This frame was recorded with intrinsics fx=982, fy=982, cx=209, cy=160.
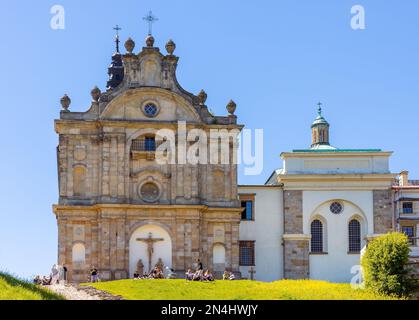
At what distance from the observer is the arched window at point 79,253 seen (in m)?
67.8

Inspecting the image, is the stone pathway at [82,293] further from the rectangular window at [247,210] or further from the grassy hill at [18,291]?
the rectangular window at [247,210]

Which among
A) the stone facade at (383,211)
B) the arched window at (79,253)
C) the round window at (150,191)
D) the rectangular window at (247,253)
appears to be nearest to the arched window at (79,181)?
the arched window at (79,253)

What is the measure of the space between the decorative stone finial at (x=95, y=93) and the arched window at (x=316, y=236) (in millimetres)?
18761

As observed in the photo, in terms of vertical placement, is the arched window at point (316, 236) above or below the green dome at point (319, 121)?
below

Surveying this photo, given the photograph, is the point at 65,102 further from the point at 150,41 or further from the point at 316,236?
the point at 316,236

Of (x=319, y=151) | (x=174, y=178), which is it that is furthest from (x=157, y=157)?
(x=319, y=151)

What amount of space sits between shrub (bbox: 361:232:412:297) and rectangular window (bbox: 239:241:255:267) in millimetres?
22784

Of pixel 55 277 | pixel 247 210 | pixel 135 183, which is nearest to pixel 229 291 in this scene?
pixel 55 277

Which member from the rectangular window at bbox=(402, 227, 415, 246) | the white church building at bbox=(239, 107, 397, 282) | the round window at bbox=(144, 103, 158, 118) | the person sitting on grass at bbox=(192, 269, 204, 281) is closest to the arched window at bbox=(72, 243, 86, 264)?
the round window at bbox=(144, 103, 158, 118)

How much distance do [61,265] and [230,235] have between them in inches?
477

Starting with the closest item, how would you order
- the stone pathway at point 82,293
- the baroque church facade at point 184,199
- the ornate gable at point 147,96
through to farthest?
the stone pathway at point 82,293 < the baroque church facade at point 184,199 < the ornate gable at point 147,96

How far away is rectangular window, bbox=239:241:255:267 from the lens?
240ft

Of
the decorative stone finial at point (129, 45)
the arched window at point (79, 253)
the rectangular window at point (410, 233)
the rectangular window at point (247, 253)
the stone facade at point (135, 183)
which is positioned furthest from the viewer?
the rectangular window at point (410, 233)
